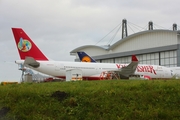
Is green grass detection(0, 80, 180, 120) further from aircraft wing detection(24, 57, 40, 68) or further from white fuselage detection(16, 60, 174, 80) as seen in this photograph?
white fuselage detection(16, 60, 174, 80)

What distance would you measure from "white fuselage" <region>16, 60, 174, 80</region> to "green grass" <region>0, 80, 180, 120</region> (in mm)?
23837

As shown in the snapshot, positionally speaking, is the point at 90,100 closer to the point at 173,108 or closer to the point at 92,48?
the point at 173,108

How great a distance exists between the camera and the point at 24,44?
119 feet

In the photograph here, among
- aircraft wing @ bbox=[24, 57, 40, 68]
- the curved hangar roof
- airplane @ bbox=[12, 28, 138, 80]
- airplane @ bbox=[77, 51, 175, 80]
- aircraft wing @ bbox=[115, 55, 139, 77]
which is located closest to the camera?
aircraft wing @ bbox=[24, 57, 40, 68]

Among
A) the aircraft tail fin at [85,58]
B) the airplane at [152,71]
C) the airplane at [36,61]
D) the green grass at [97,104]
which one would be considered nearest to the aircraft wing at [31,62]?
the airplane at [36,61]

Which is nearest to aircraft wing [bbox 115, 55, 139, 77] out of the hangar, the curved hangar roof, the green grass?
the hangar

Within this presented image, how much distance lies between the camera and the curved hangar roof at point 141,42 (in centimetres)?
5322

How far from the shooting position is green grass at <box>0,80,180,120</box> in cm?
1056

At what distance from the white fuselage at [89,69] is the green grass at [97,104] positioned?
78.2 feet

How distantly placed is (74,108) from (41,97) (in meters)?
1.55

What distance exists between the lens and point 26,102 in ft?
38.0

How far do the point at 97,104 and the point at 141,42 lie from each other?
160 feet

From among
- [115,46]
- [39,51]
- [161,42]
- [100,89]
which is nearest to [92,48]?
[115,46]

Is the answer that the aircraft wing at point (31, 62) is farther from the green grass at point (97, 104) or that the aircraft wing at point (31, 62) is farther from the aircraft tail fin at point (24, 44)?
the green grass at point (97, 104)
